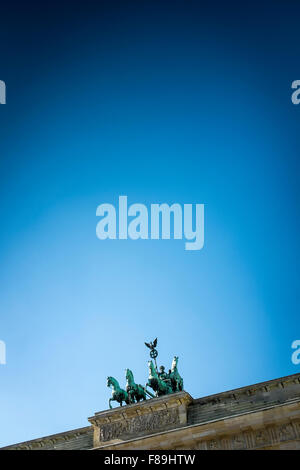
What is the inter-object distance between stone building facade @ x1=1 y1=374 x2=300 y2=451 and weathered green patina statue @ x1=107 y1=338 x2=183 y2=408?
29.0 inches

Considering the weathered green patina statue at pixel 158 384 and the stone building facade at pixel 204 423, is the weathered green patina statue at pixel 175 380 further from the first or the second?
the stone building facade at pixel 204 423

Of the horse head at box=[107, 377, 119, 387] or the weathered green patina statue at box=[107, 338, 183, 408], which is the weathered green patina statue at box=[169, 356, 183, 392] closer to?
the weathered green patina statue at box=[107, 338, 183, 408]

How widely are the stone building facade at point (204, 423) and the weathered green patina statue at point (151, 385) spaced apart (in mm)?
737

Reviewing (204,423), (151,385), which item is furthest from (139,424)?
(204,423)

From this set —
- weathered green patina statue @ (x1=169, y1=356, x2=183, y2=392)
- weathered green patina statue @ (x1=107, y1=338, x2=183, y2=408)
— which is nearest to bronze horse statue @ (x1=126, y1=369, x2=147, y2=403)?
weathered green patina statue @ (x1=107, y1=338, x2=183, y2=408)

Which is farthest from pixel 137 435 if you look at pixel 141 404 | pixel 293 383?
pixel 293 383

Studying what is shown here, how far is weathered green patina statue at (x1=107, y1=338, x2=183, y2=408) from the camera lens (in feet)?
73.7

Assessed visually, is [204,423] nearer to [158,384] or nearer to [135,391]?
[158,384]

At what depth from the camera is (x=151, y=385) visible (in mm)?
22531

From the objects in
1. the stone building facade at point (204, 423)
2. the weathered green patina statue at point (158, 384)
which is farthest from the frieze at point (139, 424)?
the weathered green patina statue at point (158, 384)

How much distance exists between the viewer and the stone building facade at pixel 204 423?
730 inches

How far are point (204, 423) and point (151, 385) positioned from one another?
3712mm
